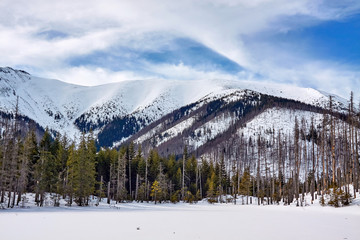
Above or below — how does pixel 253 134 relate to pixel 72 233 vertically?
above

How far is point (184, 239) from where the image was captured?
11328 mm

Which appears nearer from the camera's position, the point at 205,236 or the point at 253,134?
the point at 205,236

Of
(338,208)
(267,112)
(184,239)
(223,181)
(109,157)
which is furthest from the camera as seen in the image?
(267,112)

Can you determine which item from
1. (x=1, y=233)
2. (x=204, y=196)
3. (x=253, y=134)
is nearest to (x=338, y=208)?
(x=1, y=233)

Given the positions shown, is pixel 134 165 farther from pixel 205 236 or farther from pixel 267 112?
pixel 267 112

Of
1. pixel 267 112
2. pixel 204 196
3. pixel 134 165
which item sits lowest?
pixel 204 196

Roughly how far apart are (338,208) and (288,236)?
81.0ft

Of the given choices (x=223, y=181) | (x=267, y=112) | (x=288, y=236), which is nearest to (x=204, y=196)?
(x=223, y=181)

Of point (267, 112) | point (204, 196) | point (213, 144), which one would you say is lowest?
point (204, 196)

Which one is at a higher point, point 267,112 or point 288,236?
point 267,112

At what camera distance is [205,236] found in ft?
40.3

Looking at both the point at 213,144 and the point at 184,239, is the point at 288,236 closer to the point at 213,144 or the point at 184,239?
the point at 184,239

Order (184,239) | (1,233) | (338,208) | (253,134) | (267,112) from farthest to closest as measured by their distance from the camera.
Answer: (267,112) < (253,134) < (338,208) < (1,233) < (184,239)

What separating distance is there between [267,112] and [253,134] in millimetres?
35371
